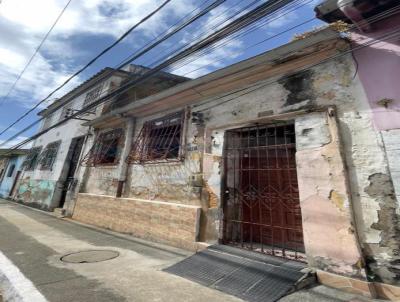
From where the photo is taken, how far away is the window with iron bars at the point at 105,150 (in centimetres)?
870

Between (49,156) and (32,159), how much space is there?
3.50 metres

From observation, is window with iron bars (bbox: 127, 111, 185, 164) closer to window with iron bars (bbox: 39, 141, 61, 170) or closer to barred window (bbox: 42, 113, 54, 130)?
window with iron bars (bbox: 39, 141, 61, 170)

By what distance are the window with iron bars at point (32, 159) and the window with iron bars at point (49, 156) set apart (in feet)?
3.65

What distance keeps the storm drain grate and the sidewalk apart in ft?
0.54

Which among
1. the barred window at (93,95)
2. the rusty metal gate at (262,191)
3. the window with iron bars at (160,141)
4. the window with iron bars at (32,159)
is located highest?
the barred window at (93,95)

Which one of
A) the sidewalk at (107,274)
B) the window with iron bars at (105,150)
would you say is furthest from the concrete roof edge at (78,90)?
the sidewalk at (107,274)

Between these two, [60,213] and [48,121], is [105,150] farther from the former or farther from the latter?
[48,121]

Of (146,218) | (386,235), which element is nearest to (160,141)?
(146,218)

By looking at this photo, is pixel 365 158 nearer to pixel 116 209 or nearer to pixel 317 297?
pixel 317 297

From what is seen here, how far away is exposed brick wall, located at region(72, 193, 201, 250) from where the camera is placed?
5203 mm

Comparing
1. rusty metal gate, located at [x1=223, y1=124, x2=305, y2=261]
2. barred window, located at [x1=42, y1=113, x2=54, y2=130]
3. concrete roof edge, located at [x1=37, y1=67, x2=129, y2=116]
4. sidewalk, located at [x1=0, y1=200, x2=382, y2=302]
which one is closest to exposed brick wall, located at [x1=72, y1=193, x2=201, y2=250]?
sidewalk, located at [x1=0, y1=200, x2=382, y2=302]

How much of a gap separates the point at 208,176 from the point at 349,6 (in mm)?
3865

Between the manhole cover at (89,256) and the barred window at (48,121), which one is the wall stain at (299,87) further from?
the barred window at (48,121)

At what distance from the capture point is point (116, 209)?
24.2 ft
